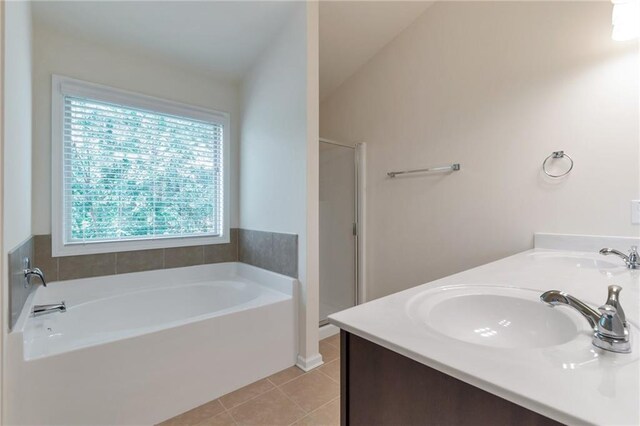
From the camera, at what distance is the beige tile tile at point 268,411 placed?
1.55m

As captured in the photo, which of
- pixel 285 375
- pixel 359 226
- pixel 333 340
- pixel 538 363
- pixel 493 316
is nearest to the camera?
pixel 538 363

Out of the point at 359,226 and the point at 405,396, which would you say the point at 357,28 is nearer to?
the point at 359,226

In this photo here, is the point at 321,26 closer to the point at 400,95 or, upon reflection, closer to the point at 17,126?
the point at 400,95

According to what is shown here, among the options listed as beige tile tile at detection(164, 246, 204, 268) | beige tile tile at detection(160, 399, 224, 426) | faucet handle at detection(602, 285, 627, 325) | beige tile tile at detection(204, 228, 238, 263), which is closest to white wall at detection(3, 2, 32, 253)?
beige tile tile at detection(164, 246, 204, 268)

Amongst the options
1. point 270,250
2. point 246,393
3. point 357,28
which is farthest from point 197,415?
point 357,28

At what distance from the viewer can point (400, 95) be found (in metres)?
2.66

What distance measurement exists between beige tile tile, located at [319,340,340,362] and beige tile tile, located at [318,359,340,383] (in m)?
0.06

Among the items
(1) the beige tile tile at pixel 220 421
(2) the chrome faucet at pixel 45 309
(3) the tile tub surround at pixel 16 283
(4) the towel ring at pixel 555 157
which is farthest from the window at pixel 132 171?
(4) the towel ring at pixel 555 157

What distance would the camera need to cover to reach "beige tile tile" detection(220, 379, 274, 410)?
1701 mm

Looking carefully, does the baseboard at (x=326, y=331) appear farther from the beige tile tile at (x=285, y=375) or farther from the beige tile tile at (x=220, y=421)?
the beige tile tile at (x=220, y=421)

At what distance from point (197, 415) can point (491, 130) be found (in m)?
2.59

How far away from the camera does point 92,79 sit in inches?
85.0

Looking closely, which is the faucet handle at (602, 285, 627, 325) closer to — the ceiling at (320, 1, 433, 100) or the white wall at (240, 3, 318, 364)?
the white wall at (240, 3, 318, 364)

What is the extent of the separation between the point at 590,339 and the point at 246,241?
8.15 ft
